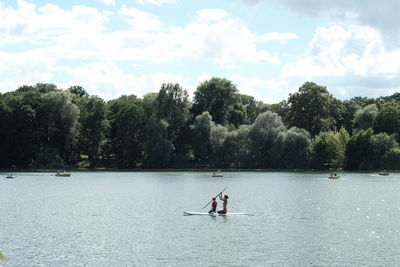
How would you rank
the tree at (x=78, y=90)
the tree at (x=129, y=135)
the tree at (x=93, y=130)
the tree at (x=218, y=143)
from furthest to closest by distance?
the tree at (x=78, y=90) → the tree at (x=129, y=135) → the tree at (x=93, y=130) → the tree at (x=218, y=143)

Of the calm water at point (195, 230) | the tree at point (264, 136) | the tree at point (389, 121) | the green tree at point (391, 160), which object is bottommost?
the calm water at point (195, 230)

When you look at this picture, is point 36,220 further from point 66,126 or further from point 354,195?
point 66,126

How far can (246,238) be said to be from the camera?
36500 mm

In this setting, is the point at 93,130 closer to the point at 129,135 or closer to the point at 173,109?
the point at 129,135

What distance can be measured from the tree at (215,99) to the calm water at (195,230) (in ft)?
236

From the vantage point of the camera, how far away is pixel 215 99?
471ft

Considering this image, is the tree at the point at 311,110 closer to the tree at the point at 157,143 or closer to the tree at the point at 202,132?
the tree at the point at 202,132

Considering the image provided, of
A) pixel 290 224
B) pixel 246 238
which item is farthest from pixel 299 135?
pixel 246 238

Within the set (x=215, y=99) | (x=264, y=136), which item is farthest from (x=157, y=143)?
(x=215, y=99)

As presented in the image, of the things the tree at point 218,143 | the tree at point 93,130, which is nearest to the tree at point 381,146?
the tree at point 218,143

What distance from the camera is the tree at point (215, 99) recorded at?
142m

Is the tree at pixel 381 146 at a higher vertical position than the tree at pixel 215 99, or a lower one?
lower

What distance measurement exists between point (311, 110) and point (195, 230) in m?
97.6

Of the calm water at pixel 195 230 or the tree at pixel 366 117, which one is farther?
the tree at pixel 366 117
